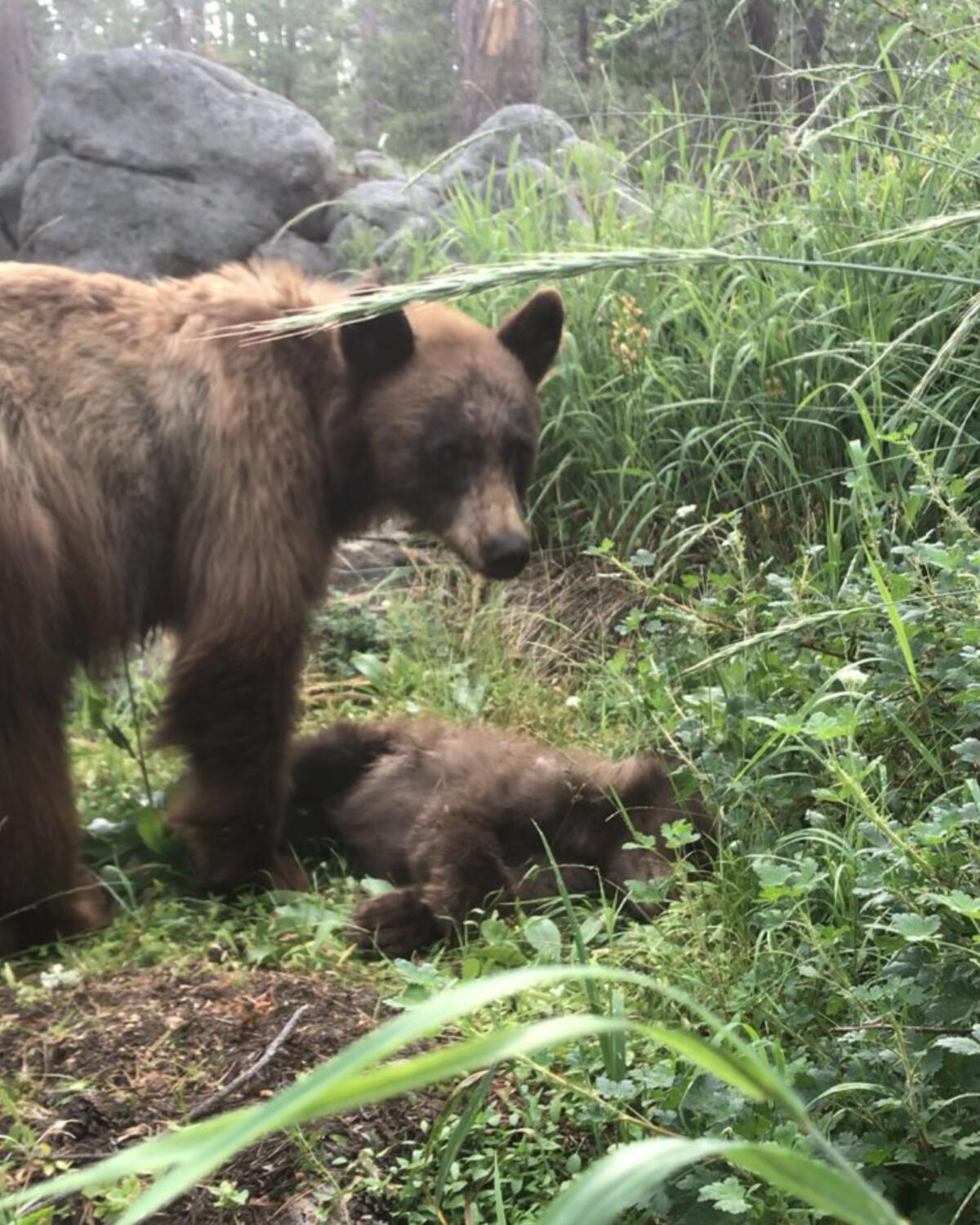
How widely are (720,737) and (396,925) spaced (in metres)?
1.03

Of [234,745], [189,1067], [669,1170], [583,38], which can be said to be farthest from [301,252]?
[669,1170]

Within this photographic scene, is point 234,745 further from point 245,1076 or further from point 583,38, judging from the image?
point 583,38

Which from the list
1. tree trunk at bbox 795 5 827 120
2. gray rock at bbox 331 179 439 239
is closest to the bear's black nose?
tree trunk at bbox 795 5 827 120

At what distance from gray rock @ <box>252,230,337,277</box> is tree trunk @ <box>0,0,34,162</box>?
5.45 metres

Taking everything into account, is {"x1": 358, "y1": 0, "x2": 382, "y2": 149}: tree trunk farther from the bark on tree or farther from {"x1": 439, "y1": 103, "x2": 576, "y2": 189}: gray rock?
{"x1": 439, "y1": 103, "x2": 576, "y2": 189}: gray rock

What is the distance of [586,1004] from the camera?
8.55ft

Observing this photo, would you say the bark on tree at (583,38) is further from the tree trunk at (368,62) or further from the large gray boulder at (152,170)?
the tree trunk at (368,62)

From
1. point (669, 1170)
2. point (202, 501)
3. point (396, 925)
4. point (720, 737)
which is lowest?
point (396, 925)

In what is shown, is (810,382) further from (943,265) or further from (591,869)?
(591,869)

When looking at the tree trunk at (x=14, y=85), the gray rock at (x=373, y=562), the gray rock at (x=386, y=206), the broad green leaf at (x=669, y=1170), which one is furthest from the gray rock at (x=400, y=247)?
the broad green leaf at (x=669, y=1170)

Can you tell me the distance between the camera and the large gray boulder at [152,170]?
11570mm

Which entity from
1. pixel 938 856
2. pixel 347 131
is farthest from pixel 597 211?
pixel 347 131

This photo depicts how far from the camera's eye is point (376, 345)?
405 cm

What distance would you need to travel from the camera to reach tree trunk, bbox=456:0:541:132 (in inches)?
524
